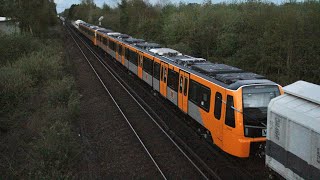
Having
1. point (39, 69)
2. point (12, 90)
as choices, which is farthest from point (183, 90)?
point (39, 69)

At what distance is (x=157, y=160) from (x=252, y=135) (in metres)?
3.12

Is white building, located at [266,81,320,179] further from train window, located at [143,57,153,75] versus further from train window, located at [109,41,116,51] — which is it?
train window, located at [109,41,116,51]

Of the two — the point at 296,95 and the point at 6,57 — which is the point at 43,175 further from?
the point at 6,57

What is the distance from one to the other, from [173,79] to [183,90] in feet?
4.74

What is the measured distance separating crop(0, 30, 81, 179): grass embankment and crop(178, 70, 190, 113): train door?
4209 millimetres

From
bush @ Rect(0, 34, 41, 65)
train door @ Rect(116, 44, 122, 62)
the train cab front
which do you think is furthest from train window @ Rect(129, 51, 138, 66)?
the train cab front

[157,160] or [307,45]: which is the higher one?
[307,45]

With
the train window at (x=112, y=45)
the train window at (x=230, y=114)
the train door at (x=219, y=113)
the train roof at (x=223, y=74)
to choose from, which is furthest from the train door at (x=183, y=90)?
the train window at (x=112, y=45)

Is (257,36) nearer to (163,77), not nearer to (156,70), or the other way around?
(156,70)

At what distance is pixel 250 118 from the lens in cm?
977

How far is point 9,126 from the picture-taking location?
14164 millimetres

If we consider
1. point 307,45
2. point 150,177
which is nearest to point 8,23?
point 307,45

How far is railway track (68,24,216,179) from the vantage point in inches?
411

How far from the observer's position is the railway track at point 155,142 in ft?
34.3
